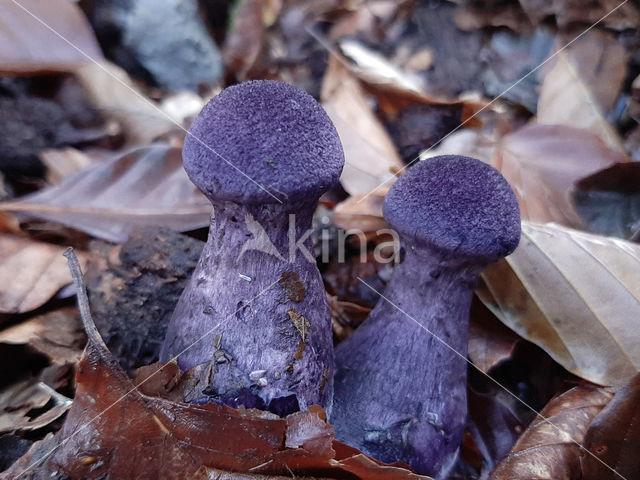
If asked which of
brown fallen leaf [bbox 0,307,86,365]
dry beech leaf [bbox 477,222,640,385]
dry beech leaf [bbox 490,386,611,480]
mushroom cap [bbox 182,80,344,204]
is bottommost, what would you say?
dry beech leaf [bbox 490,386,611,480]

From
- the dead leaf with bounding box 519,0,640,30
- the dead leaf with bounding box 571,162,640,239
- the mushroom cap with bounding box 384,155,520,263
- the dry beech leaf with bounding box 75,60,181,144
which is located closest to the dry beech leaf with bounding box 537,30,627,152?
the dead leaf with bounding box 519,0,640,30

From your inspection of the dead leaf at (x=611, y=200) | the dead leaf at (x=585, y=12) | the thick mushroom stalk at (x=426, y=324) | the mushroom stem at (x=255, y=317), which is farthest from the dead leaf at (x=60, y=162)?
the dead leaf at (x=585, y=12)

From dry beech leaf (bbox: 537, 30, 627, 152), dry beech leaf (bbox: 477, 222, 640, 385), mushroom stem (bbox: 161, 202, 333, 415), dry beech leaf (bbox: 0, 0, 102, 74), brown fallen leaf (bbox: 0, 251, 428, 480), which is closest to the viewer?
brown fallen leaf (bbox: 0, 251, 428, 480)

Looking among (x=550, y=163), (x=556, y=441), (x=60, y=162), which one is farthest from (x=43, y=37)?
(x=556, y=441)

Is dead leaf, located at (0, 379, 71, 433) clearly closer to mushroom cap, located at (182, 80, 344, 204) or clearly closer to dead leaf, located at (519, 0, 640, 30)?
mushroom cap, located at (182, 80, 344, 204)

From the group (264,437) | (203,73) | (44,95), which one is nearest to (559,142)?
(264,437)

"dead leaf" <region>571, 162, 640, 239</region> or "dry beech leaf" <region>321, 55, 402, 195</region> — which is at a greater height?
"dry beech leaf" <region>321, 55, 402, 195</region>

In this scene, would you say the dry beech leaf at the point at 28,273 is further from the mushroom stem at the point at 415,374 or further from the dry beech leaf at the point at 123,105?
the dry beech leaf at the point at 123,105

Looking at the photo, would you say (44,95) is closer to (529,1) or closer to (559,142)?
(559,142)
